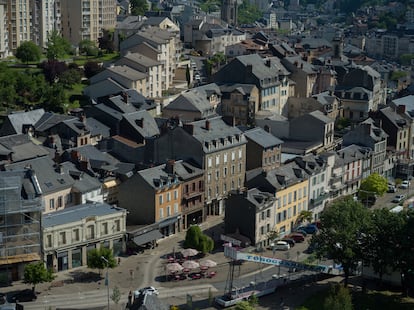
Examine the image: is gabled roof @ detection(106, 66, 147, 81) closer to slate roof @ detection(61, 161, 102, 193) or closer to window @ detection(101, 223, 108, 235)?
slate roof @ detection(61, 161, 102, 193)

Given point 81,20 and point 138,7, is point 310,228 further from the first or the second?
point 138,7

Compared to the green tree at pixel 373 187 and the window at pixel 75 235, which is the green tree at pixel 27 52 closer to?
the green tree at pixel 373 187

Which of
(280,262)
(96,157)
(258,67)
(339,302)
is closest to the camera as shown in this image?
(339,302)

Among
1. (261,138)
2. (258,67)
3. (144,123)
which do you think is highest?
(258,67)

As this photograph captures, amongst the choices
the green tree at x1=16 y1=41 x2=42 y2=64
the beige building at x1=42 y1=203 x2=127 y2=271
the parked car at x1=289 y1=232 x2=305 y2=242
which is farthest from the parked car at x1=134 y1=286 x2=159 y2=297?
the green tree at x1=16 y1=41 x2=42 y2=64

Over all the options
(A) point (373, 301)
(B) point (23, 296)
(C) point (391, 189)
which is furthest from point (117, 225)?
(C) point (391, 189)

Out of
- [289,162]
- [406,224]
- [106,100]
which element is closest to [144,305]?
[406,224]
